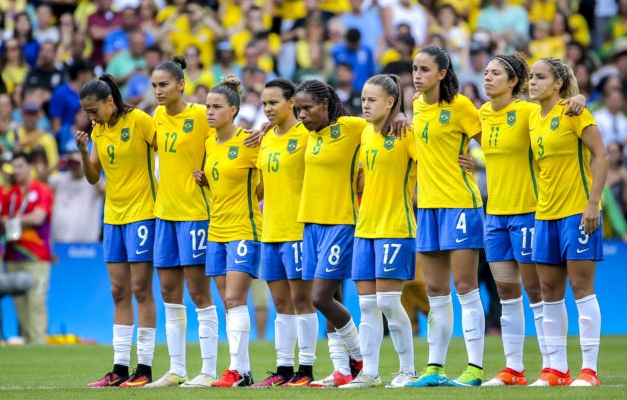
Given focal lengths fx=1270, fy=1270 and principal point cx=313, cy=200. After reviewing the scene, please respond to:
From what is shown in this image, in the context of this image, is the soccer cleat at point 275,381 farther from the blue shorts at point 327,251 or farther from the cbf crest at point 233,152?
the cbf crest at point 233,152

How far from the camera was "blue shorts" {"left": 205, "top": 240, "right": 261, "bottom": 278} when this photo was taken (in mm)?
11094

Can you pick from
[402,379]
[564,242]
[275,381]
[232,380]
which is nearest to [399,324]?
→ [402,379]

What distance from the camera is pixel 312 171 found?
10.8 metres

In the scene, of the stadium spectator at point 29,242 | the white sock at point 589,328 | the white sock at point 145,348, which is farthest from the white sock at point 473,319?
the stadium spectator at point 29,242

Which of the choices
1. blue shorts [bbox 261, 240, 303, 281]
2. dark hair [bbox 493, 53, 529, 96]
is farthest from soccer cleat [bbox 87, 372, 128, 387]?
dark hair [bbox 493, 53, 529, 96]

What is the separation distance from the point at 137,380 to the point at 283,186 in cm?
218

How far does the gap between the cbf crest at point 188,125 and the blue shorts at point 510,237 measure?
283 centimetres

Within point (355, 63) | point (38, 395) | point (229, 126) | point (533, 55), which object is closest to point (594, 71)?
point (533, 55)

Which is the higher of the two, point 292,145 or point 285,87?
point 285,87

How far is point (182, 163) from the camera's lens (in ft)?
37.7

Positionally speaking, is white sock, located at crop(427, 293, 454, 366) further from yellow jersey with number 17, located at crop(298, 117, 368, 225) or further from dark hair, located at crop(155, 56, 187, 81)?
dark hair, located at crop(155, 56, 187, 81)

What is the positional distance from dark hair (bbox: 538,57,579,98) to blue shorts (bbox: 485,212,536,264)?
1037mm

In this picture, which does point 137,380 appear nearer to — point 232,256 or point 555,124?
point 232,256

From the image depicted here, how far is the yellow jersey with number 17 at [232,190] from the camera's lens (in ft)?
36.8
